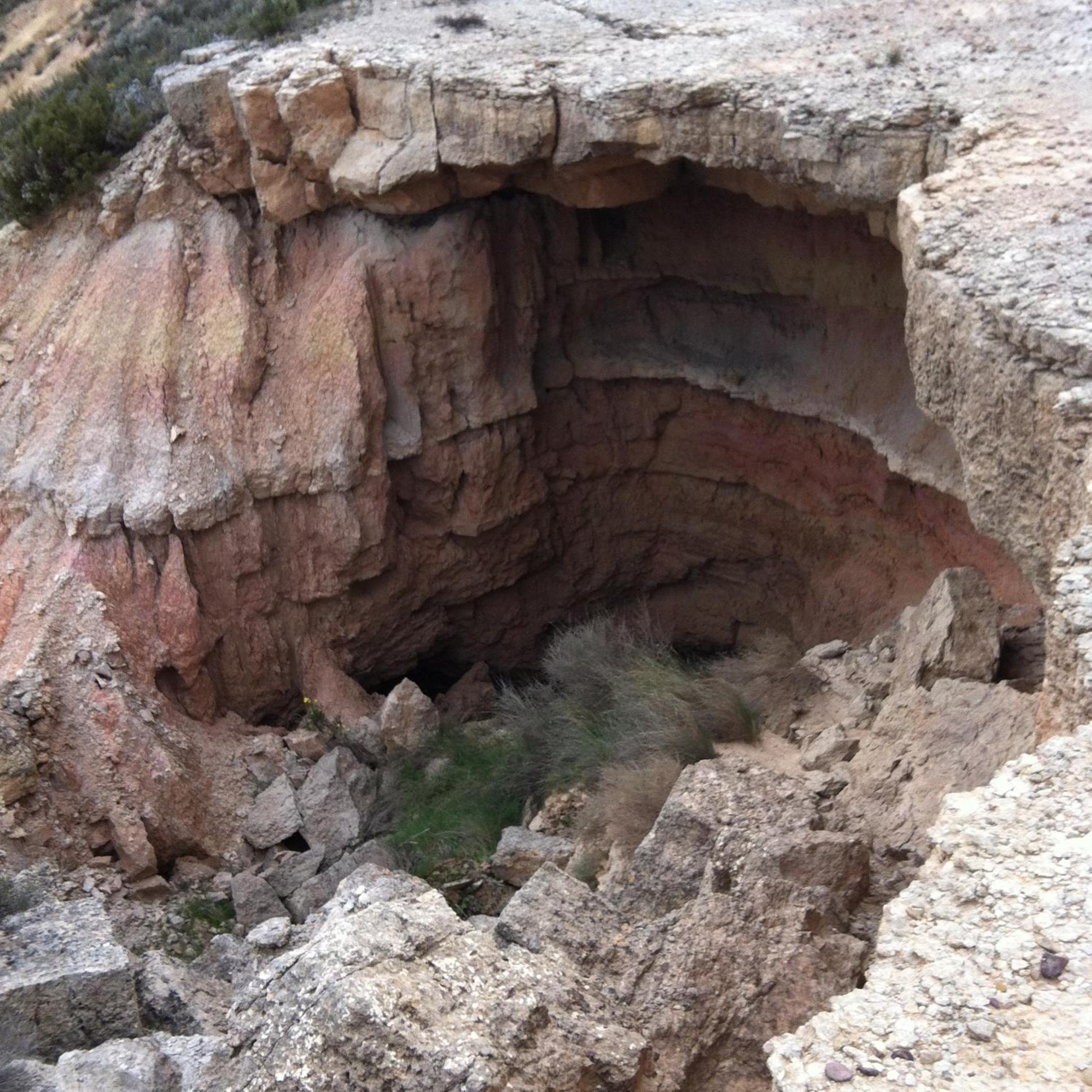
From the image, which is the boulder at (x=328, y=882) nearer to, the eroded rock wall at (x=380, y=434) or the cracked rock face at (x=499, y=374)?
the cracked rock face at (x=499, y=374)

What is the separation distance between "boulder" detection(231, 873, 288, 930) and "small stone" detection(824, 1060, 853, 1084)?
494 cm

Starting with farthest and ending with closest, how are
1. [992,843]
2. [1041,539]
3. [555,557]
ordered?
[555,557] → [1041,539] → [992,843]

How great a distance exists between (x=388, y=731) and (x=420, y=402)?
244cm

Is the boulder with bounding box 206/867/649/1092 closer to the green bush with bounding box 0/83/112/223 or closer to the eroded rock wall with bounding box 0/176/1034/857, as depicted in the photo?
the eroded rock wall with bounding box 0/176/1034/857

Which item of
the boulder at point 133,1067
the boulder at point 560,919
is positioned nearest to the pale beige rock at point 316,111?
the boulder at point 560,919

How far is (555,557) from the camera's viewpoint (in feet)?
34.0

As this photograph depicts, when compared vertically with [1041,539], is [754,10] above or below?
above

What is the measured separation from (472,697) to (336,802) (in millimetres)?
2139

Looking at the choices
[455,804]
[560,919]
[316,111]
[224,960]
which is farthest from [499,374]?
[560,919]

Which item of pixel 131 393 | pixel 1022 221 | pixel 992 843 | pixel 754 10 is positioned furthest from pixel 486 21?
pixel 992 843

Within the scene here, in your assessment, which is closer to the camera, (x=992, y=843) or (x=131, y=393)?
(x=992, y=843)

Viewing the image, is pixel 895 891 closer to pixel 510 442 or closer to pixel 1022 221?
pixel 1022 221

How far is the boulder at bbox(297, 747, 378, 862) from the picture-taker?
7.71m

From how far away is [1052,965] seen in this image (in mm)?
2764
